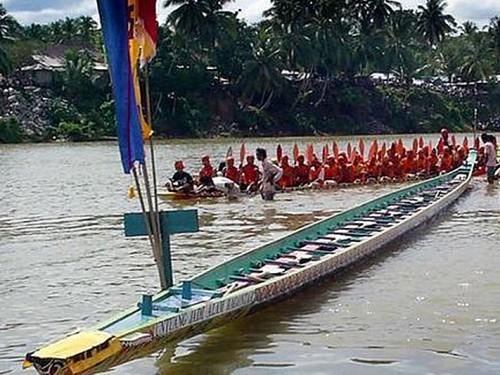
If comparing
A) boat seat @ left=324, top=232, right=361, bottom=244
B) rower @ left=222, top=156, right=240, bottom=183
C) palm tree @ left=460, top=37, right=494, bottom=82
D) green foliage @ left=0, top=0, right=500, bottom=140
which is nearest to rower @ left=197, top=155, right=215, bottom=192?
rower @ left=222, top=156, right=240, bottom=183

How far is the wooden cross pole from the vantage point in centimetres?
729

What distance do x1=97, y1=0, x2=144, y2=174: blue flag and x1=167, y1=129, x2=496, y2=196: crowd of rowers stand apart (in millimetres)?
9838

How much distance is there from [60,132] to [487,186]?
40695 millimetres

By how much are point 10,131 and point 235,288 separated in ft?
163

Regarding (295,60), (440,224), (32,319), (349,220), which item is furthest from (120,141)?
(295,60)

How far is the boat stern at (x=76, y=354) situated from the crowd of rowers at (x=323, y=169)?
1117cm

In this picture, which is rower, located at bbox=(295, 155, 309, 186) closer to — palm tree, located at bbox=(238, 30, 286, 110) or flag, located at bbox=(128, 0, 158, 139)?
flag, located at bbox=(128, 0, 158, 139)

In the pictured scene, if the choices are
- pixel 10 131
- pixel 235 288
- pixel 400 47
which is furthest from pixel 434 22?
pixel 235 288

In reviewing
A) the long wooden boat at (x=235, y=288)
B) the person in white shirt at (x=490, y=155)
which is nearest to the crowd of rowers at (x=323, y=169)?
the person in white shirt at (x=490, y=155)

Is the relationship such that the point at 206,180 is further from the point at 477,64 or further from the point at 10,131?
the point at 477,64

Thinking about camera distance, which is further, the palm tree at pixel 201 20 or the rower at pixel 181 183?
the palm tree at pixel 201 20

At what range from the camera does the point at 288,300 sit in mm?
8664

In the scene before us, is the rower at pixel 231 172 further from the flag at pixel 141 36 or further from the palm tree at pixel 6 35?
the palm tree at pixel 6 35

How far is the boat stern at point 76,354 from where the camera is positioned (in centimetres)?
527
